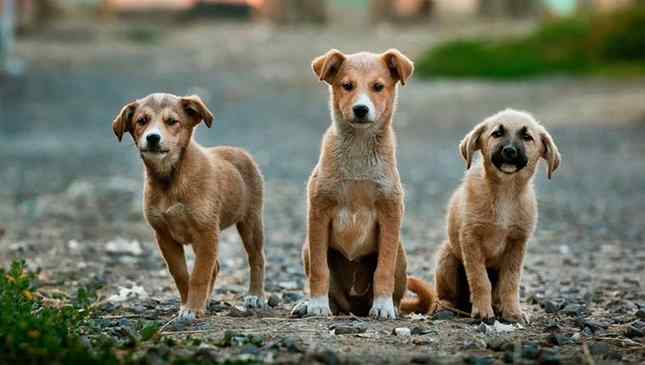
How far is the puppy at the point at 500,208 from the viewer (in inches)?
263

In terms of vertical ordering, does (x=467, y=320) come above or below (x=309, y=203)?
below

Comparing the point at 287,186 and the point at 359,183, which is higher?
the point at 359,183

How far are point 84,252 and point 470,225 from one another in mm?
4021

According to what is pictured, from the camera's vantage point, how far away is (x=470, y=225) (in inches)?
266

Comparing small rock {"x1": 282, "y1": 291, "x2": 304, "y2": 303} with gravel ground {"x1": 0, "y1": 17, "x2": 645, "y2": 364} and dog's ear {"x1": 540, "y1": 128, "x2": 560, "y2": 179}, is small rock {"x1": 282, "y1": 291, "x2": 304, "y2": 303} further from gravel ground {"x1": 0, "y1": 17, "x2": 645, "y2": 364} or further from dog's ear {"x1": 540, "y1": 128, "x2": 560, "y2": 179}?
dog's ear {"x1": 540, "y1": 128, "x2": 560, "y2": 179}

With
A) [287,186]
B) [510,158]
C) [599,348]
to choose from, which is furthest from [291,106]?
[599,348]

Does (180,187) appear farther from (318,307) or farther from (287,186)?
(287,186)

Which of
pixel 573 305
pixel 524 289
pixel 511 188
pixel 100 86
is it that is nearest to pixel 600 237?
pixel 524 289

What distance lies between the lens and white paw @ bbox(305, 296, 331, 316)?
22.0ft

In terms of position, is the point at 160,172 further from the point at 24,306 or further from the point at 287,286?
the point at 287,286

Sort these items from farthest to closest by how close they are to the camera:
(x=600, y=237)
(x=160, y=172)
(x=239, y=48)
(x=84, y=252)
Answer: (x=239, y=48) → (x=600, y=237) → (x=84, y=252) → (x=160, y=172)

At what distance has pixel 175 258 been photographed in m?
6.86

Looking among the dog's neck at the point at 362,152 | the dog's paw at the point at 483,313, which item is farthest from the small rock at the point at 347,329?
the dog's neck at the point at 362,152

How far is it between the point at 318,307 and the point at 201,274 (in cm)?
69
